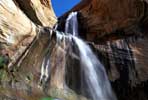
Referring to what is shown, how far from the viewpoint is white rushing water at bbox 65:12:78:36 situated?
15.3 metres

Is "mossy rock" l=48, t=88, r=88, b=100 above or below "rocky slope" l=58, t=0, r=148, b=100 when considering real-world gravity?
below

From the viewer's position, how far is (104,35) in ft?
47.8

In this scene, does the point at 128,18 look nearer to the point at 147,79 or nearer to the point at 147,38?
the point at 147,38

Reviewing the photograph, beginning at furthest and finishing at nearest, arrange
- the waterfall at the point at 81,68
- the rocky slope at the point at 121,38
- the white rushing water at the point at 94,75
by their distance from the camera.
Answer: the rocky slope at the point at 121,38 < the white rushing water at the point at 94,75 < the waterfall at the point at 81,68

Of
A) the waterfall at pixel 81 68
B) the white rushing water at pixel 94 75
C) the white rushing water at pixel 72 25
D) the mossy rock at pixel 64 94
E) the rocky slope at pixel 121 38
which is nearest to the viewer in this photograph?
the mossy rock at pixel 64 94

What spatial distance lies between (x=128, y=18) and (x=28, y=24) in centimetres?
460

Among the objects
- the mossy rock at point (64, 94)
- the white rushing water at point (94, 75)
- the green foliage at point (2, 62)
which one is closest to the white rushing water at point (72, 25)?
the white rushing water at point (94, 75)

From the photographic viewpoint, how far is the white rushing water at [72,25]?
602 inches

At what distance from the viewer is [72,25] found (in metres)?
15.7

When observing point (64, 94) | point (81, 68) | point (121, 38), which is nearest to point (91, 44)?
point (81, 68)

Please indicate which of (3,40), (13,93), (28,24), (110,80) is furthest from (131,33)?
(13,93)

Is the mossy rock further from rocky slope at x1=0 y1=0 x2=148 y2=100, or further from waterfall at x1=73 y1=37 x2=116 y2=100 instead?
waterfall at x1=73 y1=37 x2=116 y2=100

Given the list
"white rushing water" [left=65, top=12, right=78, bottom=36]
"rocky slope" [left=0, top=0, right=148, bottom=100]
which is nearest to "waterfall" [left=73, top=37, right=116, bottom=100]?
"rocky slope" [left=0, top=0, right=148, bottom=100]

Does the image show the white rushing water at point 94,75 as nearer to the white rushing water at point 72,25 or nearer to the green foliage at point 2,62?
the green foliage at point 2,62
